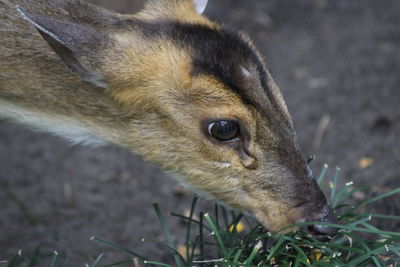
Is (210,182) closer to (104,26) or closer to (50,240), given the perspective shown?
(104,26)

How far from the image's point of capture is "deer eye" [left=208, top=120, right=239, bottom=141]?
395 centimetres

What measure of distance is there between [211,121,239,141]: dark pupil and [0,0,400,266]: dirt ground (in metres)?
1.37

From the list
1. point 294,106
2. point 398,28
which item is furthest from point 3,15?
point 398,28

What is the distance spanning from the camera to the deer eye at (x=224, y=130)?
395 centimetres

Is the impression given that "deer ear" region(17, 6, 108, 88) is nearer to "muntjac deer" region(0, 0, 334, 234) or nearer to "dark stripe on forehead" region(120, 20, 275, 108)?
"muntjac deer" region(0, 0, 334, 234)

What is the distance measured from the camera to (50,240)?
18.4ft

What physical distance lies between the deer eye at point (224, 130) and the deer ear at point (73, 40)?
75 cm

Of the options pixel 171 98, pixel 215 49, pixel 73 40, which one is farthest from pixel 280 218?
pixel 73 40

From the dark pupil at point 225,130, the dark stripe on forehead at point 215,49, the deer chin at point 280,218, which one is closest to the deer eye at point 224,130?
the dark pupil at point 225,130

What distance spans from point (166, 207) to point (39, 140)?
1.87 metres

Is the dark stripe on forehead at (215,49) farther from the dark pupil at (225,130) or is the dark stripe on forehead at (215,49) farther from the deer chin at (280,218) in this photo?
the deer chin at (280,218)

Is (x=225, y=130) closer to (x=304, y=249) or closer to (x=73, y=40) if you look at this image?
(x=304, y=249)

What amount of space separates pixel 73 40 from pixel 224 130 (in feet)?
3.32

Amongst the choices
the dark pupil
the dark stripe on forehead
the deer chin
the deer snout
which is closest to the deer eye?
the dark pupil
